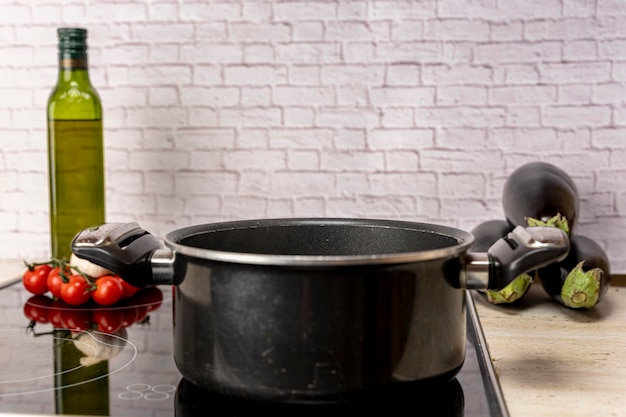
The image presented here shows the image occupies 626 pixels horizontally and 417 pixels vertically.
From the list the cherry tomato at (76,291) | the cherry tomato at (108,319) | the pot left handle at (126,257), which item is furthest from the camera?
the cherry tomato at (76,291)

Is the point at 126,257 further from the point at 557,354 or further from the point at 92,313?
the point at 557,354

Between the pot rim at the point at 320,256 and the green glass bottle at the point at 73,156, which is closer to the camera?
the pot rim at the point at 320,256

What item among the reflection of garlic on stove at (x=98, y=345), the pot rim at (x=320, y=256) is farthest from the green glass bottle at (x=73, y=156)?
the pot rim at (x=320, y=256)

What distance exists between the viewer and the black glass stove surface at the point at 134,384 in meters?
0.82

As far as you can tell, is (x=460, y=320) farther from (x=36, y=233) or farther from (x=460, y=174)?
(x=36, y=233)

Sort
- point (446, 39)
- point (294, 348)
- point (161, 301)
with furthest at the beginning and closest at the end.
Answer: point (446, 39), point (161, 301), point (294, 348)

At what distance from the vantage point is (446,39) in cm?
162

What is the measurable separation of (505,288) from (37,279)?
777 millimetres

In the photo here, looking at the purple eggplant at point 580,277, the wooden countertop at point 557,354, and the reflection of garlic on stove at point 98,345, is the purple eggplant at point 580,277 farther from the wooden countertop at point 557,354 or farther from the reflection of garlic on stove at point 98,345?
the reflection of garlic on stove at point 98,345

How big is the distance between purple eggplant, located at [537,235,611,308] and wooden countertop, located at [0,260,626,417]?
29 millimetres

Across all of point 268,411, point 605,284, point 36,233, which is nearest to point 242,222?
point 268,411

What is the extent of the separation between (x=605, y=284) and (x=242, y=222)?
0.61m

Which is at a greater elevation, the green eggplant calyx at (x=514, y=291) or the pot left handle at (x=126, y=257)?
the pot left handle at (x=126, y=257)

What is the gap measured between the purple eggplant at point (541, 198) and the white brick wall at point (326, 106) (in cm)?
17
